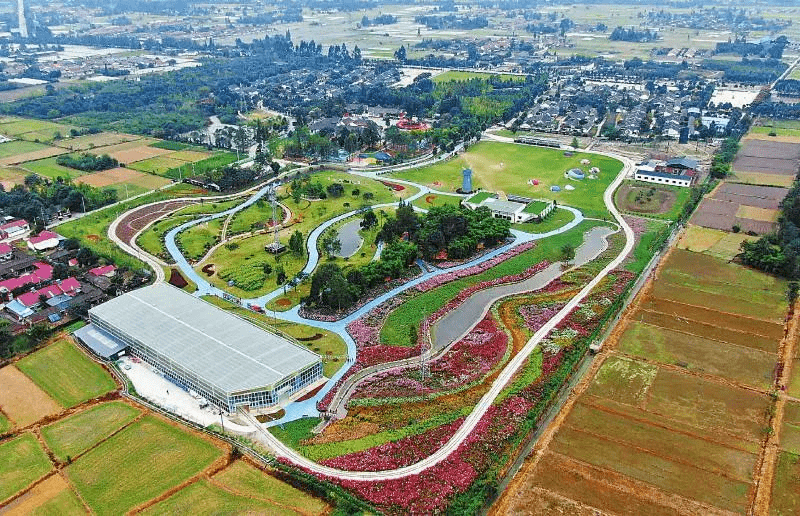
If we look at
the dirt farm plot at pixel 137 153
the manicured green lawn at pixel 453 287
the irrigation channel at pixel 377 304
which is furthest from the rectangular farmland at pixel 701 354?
the dirt farm plot at pixel 137 153

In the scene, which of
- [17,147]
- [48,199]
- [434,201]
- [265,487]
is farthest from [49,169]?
[265,487]

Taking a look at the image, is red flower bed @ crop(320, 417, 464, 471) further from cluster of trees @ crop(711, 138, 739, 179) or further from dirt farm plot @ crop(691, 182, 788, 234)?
cluster of trees @ crop(711, 138, 739, 179)

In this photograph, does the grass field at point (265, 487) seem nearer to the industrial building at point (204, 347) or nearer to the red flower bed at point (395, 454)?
the red flower bed at point (395, 454)

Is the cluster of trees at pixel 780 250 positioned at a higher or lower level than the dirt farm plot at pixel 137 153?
higher

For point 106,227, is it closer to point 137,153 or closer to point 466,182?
point 137,153

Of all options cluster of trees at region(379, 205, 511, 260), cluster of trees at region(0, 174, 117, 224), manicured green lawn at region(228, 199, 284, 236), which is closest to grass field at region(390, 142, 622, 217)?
cluster of trees at region(379, 205, 511, 260)

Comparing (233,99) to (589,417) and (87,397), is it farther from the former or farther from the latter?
(589,417)
